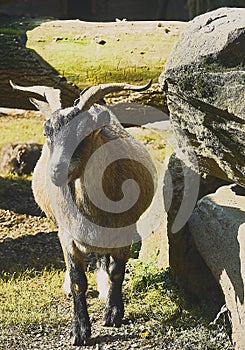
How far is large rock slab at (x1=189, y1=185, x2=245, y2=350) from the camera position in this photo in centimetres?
483

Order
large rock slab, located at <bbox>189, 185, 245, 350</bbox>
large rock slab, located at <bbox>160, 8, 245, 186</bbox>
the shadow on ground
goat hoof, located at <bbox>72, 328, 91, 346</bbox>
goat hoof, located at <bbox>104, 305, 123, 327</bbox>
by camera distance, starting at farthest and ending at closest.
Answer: the shadow on ground
goat hoof, located at <bbox>104, 305, 123, 327</bbox>
goat hoof, located at <bbox>72, 328, 91, 346</bbox>
large rock slab, located at <bbox>189, 185, 245, 350</bbox>
large rock slab, located at <bbox>160, 8, 245, 186</bbox>

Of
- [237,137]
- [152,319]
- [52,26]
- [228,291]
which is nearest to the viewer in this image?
[237,137]

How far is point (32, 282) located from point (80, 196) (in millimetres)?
1618

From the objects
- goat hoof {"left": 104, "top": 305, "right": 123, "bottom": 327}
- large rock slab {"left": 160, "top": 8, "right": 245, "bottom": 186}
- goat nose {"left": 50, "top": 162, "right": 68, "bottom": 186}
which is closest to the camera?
large rock slab {"left": 160, "top": 8, "right": 245, "bottom": 186}

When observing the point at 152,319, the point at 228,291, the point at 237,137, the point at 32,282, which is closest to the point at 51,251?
the point at 32,282

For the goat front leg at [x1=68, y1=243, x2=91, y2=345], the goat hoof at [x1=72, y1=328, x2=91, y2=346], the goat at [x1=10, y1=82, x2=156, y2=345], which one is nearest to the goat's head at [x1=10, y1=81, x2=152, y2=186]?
the goat at [x1=10, y1=82, x2=156, y2=345]

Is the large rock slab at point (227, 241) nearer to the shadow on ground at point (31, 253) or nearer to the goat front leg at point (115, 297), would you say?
the goat front leg at point (115, 297)

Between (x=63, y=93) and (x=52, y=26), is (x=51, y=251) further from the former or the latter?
(x=52, y=26)

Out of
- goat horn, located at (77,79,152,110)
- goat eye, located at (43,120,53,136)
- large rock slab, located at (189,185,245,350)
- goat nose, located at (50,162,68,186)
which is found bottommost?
large rock slab, located at (189,185,245,350)

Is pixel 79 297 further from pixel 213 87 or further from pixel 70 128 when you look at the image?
pixel 213 87

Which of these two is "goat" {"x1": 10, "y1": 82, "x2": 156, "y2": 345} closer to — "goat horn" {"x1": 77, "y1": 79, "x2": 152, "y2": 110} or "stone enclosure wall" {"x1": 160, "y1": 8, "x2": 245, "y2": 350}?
"goat horn" {"x1": 77, "y1": 79, "x2": 152, "y2": 110}

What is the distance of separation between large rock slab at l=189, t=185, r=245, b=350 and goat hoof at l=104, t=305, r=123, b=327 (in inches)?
32.7

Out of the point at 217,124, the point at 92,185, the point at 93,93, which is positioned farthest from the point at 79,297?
the point at 217,124

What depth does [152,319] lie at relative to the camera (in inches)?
221
